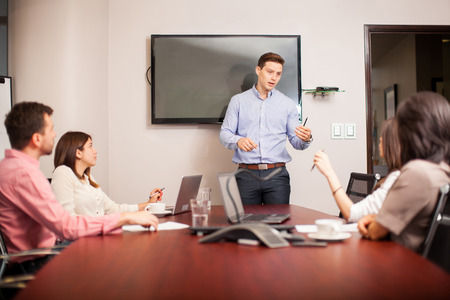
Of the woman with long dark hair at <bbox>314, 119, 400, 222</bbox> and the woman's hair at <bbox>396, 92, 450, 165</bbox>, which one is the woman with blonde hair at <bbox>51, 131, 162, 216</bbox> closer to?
the woman with long dark hair at <bbox>314, 119, 400, 222</bbox>

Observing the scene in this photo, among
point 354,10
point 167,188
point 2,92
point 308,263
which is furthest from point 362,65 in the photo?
point 308,263

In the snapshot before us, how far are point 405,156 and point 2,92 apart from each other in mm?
2999

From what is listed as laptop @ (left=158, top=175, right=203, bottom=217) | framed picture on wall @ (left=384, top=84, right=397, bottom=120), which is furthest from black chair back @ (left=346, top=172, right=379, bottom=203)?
framed picture on wall @ (left=384, top=84, right=397, bottom=120)

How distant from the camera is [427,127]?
1602 mm

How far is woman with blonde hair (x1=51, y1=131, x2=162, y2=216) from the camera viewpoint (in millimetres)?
2381

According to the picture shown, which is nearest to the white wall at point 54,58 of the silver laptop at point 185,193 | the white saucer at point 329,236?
the silver laptop at point 185,193

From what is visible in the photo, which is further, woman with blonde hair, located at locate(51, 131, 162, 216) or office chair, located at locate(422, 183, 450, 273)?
woman with blonde hair, located at locate(51, 131, 162, 216)

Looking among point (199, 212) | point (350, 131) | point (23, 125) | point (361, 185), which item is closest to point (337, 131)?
point (350, 131)

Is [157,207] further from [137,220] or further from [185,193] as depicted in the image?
[137,220]

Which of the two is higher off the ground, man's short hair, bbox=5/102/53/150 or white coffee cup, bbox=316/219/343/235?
man's short hair, bbox=5/102/53/150

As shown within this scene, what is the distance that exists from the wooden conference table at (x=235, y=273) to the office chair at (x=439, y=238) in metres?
0.13

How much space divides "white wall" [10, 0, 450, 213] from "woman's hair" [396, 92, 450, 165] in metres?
2.49

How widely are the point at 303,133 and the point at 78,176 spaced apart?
151 cm

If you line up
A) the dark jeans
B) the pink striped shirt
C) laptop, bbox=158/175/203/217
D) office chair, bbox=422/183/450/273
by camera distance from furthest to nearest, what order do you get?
the dark jeans < laptop, bbox=158/175/203/217 < the pink striped shirt < office chair, bbox=422/183/450/273
